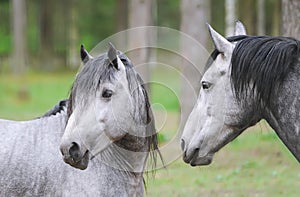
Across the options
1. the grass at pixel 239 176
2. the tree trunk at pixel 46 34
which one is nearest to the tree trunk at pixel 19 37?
the tree trunk at pixel 46 34

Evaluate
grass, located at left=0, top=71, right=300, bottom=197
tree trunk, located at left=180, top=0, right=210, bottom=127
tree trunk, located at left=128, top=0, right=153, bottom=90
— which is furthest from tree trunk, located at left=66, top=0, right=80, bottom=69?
tree trunk, located at left=180, top=0, right=210, bottom=127

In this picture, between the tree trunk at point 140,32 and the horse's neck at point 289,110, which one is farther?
the tree trunk at point 140,32

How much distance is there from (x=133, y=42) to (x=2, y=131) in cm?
676

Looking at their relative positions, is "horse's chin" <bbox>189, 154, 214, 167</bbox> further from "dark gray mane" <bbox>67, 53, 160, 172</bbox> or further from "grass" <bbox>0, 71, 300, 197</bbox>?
"grass" <bbox>0, 71, 300, 197</bbox>

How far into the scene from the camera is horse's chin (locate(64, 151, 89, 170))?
468cm

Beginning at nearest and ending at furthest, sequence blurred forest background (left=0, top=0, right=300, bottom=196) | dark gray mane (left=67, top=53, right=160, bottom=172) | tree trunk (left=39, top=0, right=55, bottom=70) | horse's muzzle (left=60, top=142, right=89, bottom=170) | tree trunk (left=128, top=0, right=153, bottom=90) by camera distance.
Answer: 1. horse's muzzle (left=60, top=142, right=89, bottom=170)
2. dark gray mane (left=67, top=53, right=160, bottom=172)
3. blurred forest background (left=0, top=0, right=300, bottom=196)
4. tree trunk (left=128, top=0, right=153, bottom=90)
5. tree trunk (left=39, top=0, right=55, bottom=70)

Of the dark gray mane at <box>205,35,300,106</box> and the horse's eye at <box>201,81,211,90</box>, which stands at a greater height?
the dark gray mane at <box>205,35,300,106</box>

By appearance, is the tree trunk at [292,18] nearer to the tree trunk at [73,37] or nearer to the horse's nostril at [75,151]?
the horse's nostril at [75,151]

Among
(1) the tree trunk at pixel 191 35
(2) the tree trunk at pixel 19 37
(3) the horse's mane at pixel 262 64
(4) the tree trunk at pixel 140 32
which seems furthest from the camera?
(2) the tree trunk at pixel 19 37

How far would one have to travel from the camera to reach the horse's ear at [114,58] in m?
4.74

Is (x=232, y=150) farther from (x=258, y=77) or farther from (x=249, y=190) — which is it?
(x=258, y=77)

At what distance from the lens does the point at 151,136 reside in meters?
5.12

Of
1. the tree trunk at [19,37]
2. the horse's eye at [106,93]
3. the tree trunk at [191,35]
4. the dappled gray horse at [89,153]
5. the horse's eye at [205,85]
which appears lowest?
the tree trunk at [19,37]

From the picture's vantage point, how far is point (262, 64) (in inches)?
167
